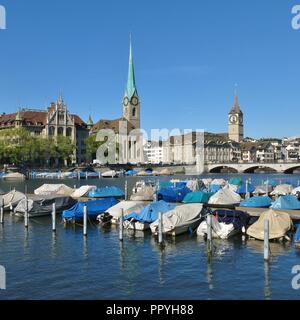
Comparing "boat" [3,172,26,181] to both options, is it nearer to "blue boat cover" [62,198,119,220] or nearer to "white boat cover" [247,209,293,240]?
"blue boat cover" [62,198,119,220]

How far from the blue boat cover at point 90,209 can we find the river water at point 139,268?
4854 mm

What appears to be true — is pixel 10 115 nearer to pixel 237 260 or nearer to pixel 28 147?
pixel 28 147

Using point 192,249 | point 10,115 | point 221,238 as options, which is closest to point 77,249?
point 192,249

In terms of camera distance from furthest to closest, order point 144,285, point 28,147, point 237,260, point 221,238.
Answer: point 28,147 < point 221,238 < point 237,260 < point 144,285

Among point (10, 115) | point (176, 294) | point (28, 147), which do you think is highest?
point (10, 115)

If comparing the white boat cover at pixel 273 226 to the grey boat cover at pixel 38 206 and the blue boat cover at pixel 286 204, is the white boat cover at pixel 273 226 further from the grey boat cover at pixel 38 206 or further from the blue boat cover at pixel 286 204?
the grey boat cover at pixel 38 206

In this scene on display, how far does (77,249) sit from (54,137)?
478 feet

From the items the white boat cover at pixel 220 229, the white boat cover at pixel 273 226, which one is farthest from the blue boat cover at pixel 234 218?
the white boat cover at pixel 273 226

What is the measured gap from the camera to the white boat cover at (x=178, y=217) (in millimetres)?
39094

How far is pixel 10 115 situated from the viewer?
7367 inches

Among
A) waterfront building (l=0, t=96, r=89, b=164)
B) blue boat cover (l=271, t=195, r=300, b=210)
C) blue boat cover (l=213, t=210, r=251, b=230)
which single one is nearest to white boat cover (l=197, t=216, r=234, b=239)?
blue boat cover (l=213, t=210, r=251, b=230)

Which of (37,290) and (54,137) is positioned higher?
(54,137)

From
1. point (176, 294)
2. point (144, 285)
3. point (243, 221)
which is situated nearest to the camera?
point (176, 294)

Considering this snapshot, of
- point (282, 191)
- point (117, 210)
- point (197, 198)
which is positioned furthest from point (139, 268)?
point (282, 191)
